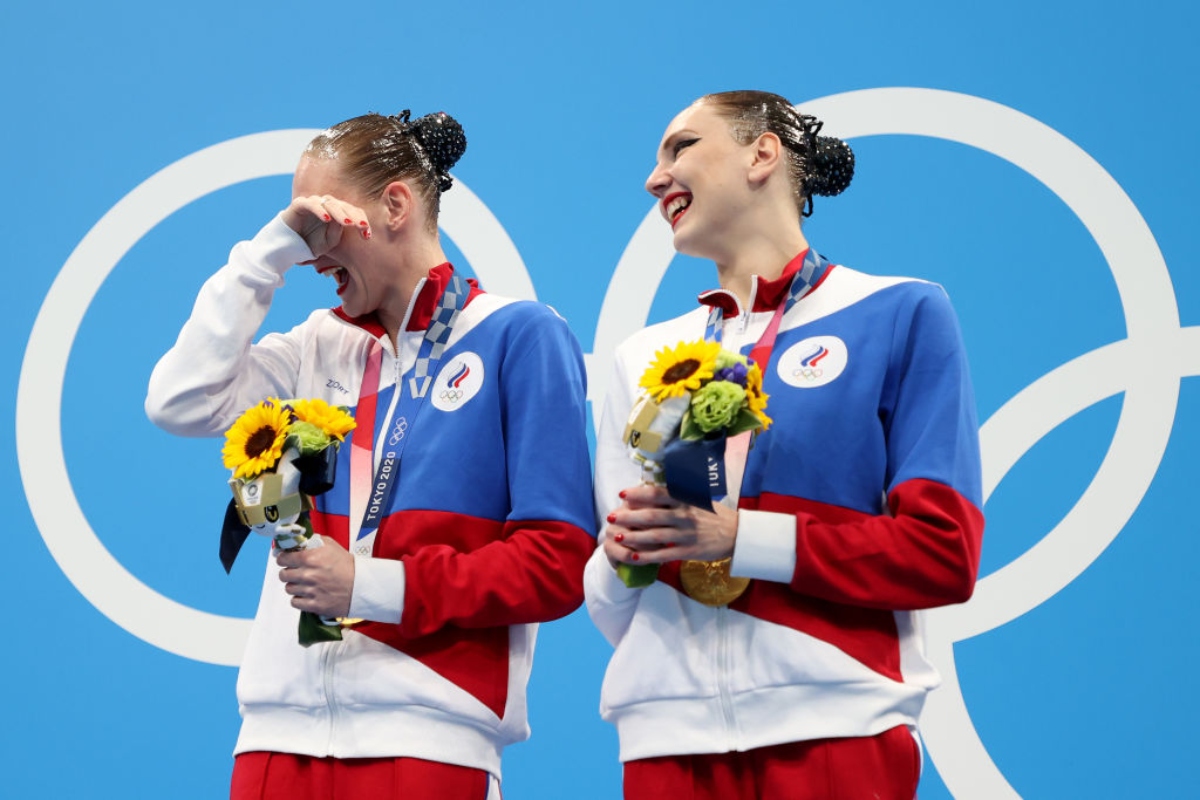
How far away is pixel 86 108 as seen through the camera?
4.07 metres

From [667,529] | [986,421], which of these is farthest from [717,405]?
[986,421]

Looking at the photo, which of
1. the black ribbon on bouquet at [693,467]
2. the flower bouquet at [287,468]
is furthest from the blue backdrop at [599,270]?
the black ribbon on bouquet at [693,467]

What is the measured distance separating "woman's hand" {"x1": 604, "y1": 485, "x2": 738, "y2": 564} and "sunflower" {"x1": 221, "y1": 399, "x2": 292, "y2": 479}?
22.5 inches

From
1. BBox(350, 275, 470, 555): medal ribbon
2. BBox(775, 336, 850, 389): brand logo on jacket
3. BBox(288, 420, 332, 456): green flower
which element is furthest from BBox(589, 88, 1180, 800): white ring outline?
BBox(288, 420, 332, 456): green flower

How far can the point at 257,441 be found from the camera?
2391 millimetres

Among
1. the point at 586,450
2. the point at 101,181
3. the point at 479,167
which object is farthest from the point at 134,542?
the point at 586,450

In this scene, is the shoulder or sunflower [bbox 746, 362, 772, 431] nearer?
sunflower [bbox 746, 362, 772, 431]

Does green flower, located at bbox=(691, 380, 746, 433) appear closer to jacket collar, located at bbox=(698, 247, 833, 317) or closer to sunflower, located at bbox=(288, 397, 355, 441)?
jacket collar, located at bbox=(698, 247, 833, 317)

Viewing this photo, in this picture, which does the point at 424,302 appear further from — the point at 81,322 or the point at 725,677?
the point at 81,322

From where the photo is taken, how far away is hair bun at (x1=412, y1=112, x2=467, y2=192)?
290 centimetres

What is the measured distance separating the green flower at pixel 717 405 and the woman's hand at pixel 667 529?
6.2 inches

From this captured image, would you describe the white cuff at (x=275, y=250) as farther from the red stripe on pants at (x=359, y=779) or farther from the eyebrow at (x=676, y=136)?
the red stripe on pants at (x=359, y=779)

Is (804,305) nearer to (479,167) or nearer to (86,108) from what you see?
(479,167)

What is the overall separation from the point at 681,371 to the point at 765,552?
1.00 feet
